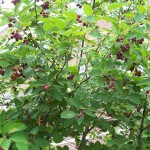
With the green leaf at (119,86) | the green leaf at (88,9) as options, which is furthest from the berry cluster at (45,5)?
the green leaf at (119,86)

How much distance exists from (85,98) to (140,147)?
0.64 meters

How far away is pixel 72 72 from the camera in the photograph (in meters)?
1.77

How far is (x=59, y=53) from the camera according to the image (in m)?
1.72

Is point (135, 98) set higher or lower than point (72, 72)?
lower

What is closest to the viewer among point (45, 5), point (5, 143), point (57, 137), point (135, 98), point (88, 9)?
point (5, 143)

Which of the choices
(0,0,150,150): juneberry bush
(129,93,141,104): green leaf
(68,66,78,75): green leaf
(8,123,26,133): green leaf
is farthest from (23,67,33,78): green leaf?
(129,93,141,104): green leaf

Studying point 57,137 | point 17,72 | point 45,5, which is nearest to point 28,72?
point 17,72

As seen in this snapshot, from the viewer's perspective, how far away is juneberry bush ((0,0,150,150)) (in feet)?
5.08

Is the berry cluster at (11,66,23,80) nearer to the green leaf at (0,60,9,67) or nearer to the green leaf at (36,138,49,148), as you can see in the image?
the green leaf at (0,60,9,67)

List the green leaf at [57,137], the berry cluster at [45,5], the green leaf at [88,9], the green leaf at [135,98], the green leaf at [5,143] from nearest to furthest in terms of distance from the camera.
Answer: the green leaf at [5,143]
the green leaf at [88,9]
the green leaf at [135,98]
the green leaf at [57,137]
the berry cluster at [45,5]

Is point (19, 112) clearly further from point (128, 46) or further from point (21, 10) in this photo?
point (128, 46)

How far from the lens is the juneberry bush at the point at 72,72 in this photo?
5.08 ft

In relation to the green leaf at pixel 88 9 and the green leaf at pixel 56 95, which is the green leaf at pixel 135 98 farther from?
the green leaf at pixel 88 9

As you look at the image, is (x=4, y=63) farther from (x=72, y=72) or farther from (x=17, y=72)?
(x=72, y=72)
